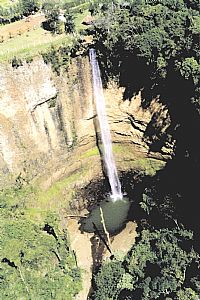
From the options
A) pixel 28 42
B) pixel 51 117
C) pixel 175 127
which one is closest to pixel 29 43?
pixel 28 42

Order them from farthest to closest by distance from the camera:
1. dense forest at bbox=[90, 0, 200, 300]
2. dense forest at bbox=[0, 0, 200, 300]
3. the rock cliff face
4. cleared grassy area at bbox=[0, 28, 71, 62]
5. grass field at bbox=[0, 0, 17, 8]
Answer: grass field at bbox=[0, 0, 17, 8] → the rock cliff face → cleared grassy area at bbox=[0, 28, 71, 62] → dense forest at bbox=[0, 0, 200, 300] → dense forest at bbox=[90, 0, 200, 300]

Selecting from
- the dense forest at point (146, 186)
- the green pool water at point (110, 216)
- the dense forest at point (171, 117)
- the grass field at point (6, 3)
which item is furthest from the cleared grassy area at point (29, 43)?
the grass field at point (6, 3)

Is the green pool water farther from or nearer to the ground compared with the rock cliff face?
nearer to the ground

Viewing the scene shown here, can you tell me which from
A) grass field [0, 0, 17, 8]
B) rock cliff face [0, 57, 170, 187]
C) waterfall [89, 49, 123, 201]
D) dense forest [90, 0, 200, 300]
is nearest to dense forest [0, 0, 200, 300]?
dense forest [90, 0, 200, 300]

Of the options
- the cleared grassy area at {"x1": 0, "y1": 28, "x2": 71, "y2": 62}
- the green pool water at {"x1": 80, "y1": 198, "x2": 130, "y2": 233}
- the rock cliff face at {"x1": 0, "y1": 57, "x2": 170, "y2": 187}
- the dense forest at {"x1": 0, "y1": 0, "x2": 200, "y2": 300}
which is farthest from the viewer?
the green pool water at {"x1": 80, "y1": 198, "x2": 130, "y2": 233}

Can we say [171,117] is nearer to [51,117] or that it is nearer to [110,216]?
[51,117]

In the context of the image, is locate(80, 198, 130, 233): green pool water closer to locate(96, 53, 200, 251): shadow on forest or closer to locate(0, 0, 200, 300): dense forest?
locate(96, 53, 200, 251): shadow on forest

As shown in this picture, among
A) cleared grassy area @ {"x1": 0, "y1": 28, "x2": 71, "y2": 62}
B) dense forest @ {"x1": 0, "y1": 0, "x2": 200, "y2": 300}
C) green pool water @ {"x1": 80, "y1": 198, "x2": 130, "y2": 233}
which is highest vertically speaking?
cleared grassy area @ {"x1": 0, "y1": 28, "x2": 71, "y2": 62}
